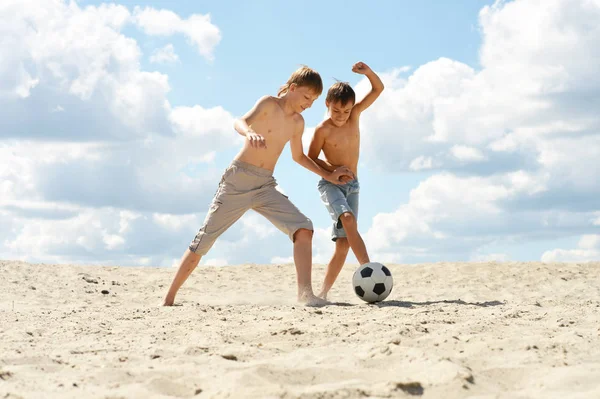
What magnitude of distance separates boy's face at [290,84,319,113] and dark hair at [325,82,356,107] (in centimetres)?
32

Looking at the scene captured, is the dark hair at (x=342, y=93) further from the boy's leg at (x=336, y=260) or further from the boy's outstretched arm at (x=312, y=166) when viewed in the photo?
the boy's leg at (x=336, y=260)

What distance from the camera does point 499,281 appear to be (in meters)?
10.1

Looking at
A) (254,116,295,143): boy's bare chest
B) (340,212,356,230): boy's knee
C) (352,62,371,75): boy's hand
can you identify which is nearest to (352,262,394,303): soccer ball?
(340,212,356,230): boy's knee

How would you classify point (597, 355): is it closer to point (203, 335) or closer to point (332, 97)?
point (203, 335)

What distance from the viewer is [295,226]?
19.7ft

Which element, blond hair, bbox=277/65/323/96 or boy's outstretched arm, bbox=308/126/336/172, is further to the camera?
boy's outstretched arm, bbox=308/126/336/172

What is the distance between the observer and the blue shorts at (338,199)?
20.6 ft

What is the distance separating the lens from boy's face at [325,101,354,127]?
20.6 ft

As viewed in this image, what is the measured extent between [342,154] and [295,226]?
3.08 feet

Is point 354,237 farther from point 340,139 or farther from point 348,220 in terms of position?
point 340,139

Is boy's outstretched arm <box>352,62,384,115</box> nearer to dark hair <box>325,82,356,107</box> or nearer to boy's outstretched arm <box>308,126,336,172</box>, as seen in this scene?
dark hair <box>325,82,356,107</box>

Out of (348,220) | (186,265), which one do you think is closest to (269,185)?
(348,220)

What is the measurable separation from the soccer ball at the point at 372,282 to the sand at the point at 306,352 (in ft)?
1.04

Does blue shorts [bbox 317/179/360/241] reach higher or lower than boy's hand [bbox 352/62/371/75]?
→ lower
